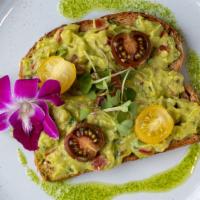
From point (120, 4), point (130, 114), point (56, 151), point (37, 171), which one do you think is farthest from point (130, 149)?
point (120, 4)

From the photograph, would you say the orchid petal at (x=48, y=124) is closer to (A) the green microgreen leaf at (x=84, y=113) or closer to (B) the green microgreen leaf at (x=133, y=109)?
(A) the green microgreen leaf at (x=84, y=113)

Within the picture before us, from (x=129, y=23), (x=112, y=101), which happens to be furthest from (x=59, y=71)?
(x=129, y=23)

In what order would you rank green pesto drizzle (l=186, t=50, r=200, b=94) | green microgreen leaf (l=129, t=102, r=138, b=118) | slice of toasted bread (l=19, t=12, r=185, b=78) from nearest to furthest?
green microgreen leaf (l=129, t=102, r=138, b=118) → slice of toasted bread (l=19, t=12, r=185, b=78) → green pesto drizzle (l=186, t=50, r=200, b=94)

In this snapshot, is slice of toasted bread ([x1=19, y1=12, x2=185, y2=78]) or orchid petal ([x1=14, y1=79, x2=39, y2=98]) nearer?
orchid petal ([x1=14, y1=79, x2=39, y2=98])

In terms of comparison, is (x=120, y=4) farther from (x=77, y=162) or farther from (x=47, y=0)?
(x=77, y=162)

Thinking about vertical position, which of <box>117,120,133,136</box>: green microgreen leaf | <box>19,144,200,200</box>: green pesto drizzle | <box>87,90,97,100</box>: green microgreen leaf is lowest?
<box>19,144,200,200</box>: green pesto drizzle

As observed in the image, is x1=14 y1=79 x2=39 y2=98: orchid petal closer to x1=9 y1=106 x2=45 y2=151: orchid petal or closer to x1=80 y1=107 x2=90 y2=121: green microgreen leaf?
x1=9 y1=106 x2=45 y2=151: orchid petal

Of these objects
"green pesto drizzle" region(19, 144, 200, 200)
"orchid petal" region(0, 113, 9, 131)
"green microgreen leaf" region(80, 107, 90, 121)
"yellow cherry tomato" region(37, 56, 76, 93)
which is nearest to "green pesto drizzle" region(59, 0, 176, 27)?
"yellow cherry tomato" region(37, 56, 76, 93)
